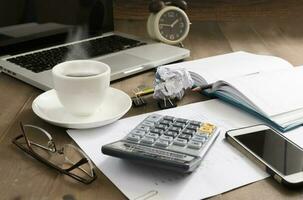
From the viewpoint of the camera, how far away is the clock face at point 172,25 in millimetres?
1111

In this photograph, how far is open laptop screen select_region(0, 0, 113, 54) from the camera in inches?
37.8

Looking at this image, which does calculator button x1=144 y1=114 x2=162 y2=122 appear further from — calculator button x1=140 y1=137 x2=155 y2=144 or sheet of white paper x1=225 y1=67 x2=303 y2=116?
sheet of white paper x1=225 y1=67 x2=303 y2=116

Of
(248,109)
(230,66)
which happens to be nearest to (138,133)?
(248,109)

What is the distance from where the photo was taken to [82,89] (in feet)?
2.10

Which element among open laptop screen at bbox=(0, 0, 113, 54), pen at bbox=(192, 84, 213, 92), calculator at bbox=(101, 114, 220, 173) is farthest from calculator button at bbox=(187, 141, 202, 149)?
open laptop screen at bbox=(0, 0, 113, 54)

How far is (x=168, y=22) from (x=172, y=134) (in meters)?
0.58

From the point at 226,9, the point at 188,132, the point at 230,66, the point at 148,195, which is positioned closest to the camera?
the point at 148,195

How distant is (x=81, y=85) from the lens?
0.64 m

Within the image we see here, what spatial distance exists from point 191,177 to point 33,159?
0.72ft

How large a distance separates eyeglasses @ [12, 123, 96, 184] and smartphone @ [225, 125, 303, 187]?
213 mm

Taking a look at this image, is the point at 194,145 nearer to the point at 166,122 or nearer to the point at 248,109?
the point at 166,122

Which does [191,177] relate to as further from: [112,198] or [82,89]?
[82,89]

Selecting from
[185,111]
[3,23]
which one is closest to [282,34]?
[185,111]

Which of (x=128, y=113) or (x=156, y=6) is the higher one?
(x=156, y=6)
